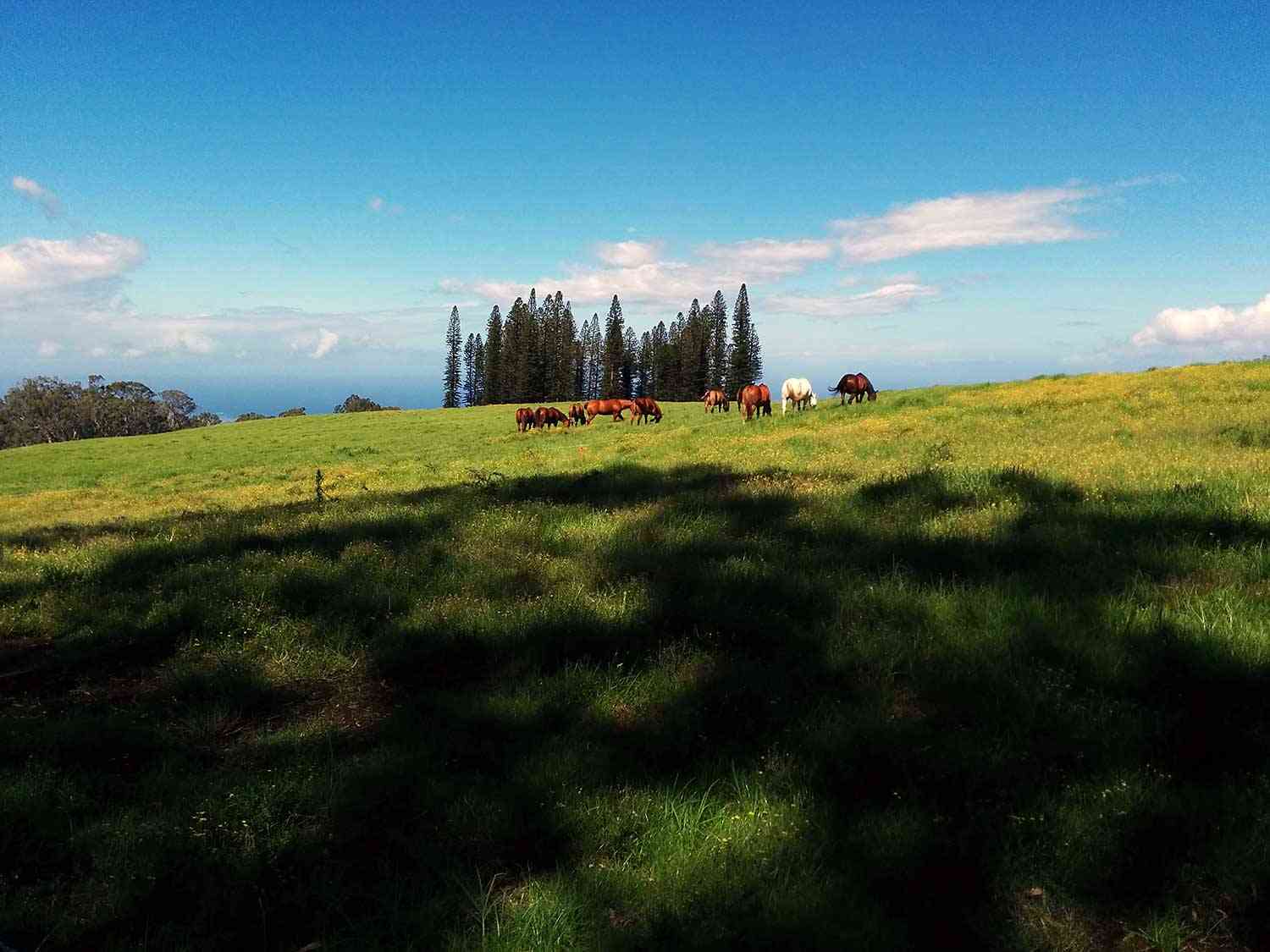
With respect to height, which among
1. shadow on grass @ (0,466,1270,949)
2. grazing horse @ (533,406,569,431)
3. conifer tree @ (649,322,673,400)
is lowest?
shadow on grass @ (0,466,1270,949)

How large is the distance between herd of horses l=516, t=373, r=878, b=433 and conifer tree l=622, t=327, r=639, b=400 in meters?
61.1

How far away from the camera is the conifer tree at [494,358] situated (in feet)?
391

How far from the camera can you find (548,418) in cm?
5056

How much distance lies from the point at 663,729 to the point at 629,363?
12201cm

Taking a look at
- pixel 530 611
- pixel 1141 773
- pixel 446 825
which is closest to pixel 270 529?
pixel 530 611

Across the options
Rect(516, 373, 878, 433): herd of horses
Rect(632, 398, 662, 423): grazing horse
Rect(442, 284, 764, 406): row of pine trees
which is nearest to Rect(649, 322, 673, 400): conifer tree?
Rect(442, 284, 764, 406): row of pine trees

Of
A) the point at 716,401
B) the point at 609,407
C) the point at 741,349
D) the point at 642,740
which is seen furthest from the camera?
the point at 741,349

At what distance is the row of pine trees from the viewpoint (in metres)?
109

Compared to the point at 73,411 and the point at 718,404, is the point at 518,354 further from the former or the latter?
the point at 73,411

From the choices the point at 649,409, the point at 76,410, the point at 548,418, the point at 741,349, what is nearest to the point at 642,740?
the point at 548,418

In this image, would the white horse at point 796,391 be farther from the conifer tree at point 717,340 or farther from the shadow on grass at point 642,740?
the conifer tree at point 717,340

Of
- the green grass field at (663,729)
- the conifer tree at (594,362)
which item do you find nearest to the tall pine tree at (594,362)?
the conifer tree at (594,362)

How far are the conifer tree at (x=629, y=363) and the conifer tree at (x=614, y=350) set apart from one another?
108 inches

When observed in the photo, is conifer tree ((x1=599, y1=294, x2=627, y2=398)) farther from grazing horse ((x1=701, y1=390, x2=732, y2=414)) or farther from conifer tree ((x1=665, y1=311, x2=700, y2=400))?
grazing horse ((x1=701, y1=390, x2=732, y2=414))
